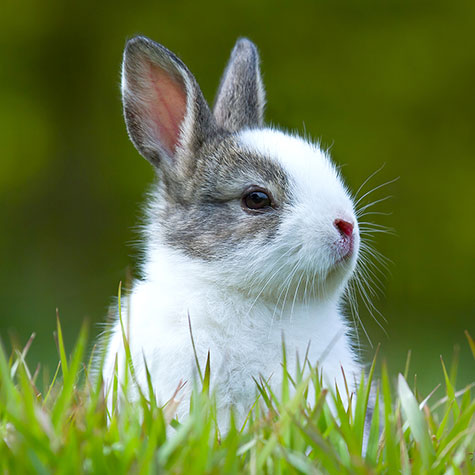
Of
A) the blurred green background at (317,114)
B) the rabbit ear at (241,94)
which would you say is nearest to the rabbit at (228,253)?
the rabbit ear at (241,94)

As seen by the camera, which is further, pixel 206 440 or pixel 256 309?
pixel 256 309

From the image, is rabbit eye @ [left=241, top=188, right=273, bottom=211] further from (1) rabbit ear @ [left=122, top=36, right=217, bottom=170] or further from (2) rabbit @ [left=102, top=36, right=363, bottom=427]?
(1) rabbit ear @ [left=122, top=36, right=217, bottom=170]

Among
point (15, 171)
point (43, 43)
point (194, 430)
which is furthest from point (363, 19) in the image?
point (194, 430)

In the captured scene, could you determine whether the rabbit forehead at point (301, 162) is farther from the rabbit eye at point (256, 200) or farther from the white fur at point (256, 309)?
the rabbit eye at point (256, 200)

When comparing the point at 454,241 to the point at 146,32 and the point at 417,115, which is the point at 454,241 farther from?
the point at 146,32

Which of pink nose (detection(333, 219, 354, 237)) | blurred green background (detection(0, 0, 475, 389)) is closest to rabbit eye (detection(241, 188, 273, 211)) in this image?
pink nose (detection(333, 219, 354, 237))

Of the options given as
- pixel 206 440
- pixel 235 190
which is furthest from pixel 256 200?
pixel 206 440

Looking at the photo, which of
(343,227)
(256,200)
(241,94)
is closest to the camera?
(343,227)

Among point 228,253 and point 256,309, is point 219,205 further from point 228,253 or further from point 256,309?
point 256,309
